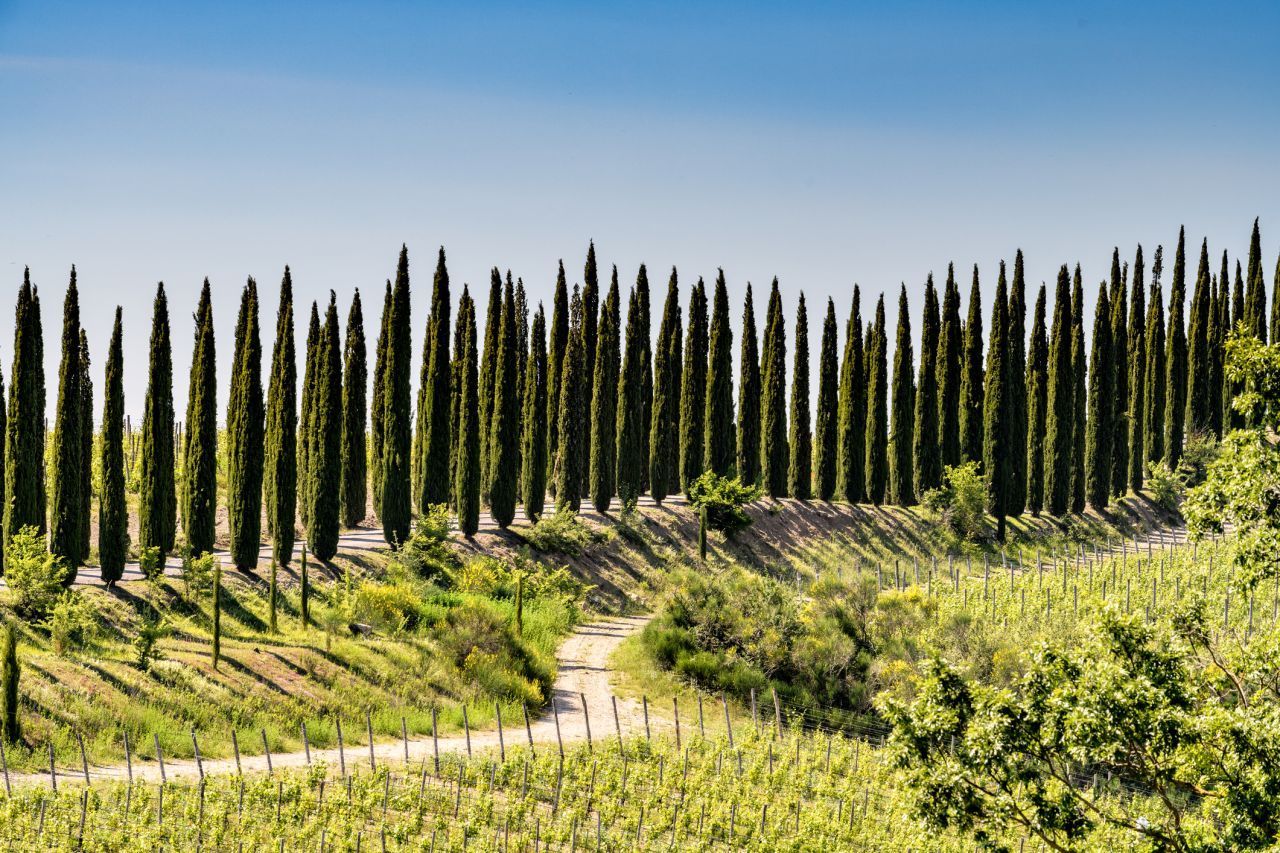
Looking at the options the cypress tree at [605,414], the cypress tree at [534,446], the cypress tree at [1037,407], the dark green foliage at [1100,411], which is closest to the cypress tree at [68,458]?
the cypress tree at [534,446]

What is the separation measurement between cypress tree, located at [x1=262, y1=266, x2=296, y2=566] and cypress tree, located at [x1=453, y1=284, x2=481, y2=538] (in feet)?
20.0

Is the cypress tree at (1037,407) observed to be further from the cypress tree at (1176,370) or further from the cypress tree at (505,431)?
the cypress tree at (505,431)

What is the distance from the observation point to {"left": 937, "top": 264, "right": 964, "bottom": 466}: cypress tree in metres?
57.0

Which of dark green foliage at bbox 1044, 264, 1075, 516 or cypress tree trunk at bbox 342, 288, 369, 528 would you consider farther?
dark green foliage at bbox 1044, 264, 1075, 516

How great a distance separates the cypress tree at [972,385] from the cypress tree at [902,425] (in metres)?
2.22

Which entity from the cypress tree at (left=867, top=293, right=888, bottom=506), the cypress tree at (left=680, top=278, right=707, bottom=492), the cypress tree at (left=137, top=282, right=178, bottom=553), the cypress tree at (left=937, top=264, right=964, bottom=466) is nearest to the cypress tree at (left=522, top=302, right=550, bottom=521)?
the cypress tree at (left=680, top=278, right=707, bottom=492)

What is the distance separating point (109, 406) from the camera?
37.2m

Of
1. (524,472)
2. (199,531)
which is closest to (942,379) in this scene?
(524,472)

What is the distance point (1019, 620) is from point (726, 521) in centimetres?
1442

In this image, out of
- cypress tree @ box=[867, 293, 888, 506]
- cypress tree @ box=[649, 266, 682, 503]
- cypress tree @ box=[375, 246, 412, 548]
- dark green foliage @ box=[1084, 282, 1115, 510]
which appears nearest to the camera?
cypress tree @ box=[375, 246, 412, 548]

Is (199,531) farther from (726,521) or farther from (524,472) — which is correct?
(726,521)

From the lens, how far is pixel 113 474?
36.5 meters

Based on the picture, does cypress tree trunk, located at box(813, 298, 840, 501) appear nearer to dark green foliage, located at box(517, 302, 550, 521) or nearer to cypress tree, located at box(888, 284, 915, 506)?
cypress tree, located at box(888, 284, 915, 506)

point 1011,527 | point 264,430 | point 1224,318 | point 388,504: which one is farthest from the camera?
point 1224,318
